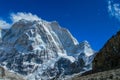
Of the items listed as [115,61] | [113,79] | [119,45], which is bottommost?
[113,79]

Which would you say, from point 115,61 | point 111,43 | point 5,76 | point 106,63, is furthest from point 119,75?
point 5,76

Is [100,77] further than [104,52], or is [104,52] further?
[104,52]

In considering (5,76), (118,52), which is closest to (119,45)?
(118,52)

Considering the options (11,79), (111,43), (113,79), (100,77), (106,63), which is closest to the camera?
(113,79)

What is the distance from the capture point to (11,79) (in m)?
77.2

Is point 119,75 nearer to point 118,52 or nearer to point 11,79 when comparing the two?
point 118,52

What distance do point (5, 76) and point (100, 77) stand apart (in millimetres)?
41940

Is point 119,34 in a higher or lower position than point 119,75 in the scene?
higher

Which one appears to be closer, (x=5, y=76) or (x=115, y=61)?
(x=115, y=61)

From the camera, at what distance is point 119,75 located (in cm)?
3183

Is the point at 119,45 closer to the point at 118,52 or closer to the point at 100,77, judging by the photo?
the point at 118,52

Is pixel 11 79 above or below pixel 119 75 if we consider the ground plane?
above

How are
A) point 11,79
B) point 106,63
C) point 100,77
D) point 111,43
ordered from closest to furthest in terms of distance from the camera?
point 100,77
point 106,63
point 111,43
point 11,79

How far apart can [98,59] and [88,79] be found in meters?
39.0
